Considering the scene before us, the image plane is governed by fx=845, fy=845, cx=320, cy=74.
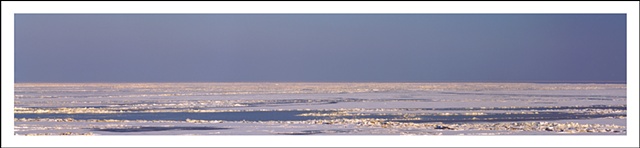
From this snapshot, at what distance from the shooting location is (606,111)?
11062mm

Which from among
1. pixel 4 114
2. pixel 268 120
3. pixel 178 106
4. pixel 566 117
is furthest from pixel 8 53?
pixel 566 117

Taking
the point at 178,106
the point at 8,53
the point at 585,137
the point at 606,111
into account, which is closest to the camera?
the point at 585,137

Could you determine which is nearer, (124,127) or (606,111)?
(124,127)

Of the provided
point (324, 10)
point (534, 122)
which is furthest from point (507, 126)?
point (324, 10)

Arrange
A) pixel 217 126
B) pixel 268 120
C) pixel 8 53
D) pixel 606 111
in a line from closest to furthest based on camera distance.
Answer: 1. pixel 8 53
2. pixel 217 126
3. pixel 268 120
4. pixel 606 111

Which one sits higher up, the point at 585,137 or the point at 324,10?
the point at 324,10

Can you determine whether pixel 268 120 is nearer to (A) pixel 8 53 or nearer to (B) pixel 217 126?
(B) pixel 217 126

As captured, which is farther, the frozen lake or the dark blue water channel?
the dark blue water channel

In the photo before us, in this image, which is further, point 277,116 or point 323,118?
point 277,116

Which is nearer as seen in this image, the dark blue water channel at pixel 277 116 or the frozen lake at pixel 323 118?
the frozen lake at pixel 323 118

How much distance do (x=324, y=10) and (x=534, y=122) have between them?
2760 mm

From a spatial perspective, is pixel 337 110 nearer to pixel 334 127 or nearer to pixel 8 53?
pixel 334 127

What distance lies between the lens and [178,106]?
1246 centimetres

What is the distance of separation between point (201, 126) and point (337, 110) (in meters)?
2.83
